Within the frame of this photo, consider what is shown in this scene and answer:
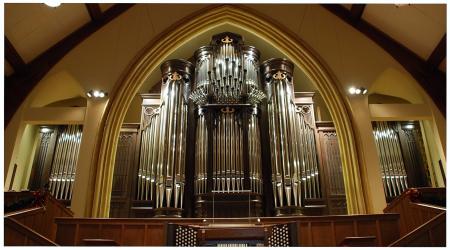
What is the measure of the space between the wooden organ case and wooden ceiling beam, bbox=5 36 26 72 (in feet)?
6.94

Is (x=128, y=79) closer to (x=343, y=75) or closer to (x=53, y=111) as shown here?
(x=53, y=111)

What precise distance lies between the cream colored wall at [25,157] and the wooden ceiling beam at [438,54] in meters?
6.93

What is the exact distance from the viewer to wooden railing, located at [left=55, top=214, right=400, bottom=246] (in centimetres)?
495

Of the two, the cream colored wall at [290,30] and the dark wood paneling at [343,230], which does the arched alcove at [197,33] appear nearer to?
the cream colored wall at [290,30]

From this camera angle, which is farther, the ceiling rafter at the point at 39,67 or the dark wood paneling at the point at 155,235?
the ceiling rafter at the point at 39,67

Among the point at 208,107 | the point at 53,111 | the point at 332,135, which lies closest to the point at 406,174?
the point at 332,135

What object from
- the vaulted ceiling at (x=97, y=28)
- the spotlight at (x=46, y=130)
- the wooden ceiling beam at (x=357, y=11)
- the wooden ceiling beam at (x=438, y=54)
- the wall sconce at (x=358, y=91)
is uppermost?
the wooden ceiling beam at (x=357, y=11)

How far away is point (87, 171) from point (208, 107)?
7.53 feet

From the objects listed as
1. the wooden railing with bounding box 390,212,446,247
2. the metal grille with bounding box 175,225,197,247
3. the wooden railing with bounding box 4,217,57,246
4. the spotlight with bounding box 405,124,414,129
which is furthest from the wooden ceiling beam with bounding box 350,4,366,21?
the wooden railing with bounding box 4,217,57,246

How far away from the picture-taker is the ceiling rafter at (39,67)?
21.8 feet

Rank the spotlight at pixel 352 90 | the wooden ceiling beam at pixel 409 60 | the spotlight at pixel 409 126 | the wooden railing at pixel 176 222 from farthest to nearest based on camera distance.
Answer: the spotlight at pixel 409 126 → the spotlight at pixel 352 90 → the wooden ceiling beam at pixel 409 60 → the wooden railing at pixel 176 222

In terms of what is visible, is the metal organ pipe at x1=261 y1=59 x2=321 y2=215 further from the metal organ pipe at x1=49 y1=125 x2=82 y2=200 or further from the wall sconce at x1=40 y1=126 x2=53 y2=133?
the wall sconce at x1=40 y1=126 x2=53 y2=133

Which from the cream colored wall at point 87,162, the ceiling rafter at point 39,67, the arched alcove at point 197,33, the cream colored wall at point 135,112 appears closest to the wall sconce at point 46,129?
the ceiling rafter at point 39,67

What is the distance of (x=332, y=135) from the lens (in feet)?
23.6
